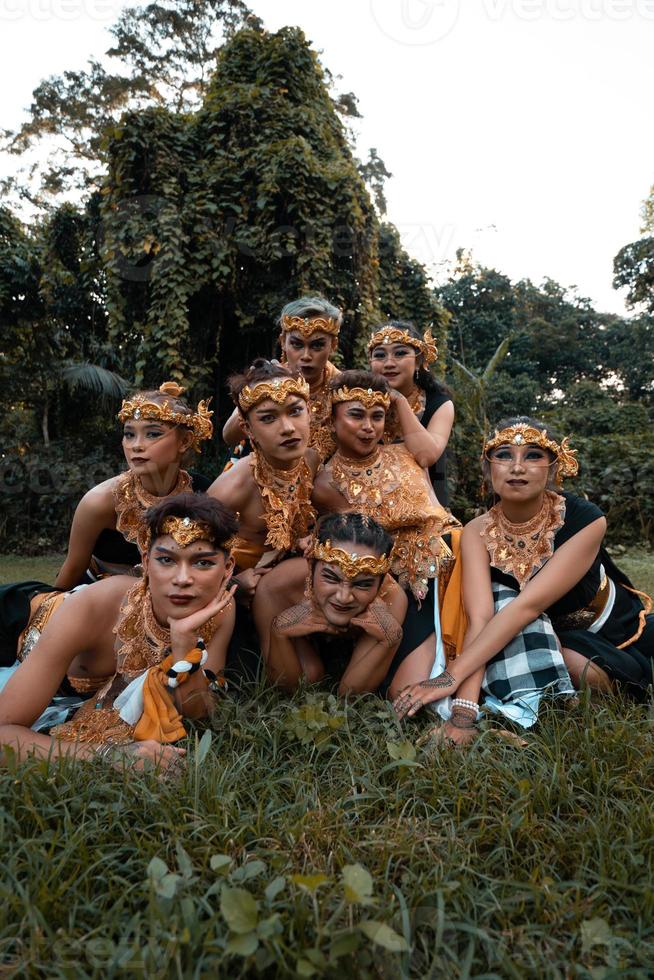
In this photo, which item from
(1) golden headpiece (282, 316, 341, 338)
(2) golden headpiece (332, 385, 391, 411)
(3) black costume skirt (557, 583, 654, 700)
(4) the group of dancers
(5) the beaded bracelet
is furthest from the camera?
(1) golden headpiece (282, 316, 341, 338)

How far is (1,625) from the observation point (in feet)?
11.3

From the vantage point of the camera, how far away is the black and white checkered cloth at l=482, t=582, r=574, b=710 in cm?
317

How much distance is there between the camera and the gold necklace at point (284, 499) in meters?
3.45

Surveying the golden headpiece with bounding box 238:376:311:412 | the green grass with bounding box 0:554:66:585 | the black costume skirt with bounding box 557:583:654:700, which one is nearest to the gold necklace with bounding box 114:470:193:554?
the golden headpiece with bounding box 238:376:311:412

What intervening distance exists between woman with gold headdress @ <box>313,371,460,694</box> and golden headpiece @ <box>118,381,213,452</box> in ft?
2.34

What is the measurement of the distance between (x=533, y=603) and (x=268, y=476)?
1.42 meters

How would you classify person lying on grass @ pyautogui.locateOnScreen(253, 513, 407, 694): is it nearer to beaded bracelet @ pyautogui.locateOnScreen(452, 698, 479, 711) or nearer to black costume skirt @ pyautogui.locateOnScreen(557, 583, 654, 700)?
beaded bracelet @ pyautogui.locateOnScreen(452, 698, 479, 711)

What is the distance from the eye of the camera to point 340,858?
2.09m

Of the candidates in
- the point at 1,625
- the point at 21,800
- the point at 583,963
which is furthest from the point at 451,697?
the point at 1,625

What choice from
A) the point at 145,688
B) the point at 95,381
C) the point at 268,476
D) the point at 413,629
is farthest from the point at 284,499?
the point at 95,381

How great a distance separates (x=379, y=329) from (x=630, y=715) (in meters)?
2.60

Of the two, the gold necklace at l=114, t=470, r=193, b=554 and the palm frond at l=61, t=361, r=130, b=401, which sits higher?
the palm frond at l=61, t=361, r=130, b=401

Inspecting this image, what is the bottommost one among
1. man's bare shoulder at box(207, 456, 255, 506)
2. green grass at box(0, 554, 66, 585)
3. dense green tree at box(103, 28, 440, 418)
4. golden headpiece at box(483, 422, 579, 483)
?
green grass at box(0, 554, 66, 585)

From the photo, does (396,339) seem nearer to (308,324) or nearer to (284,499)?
(308,324)
